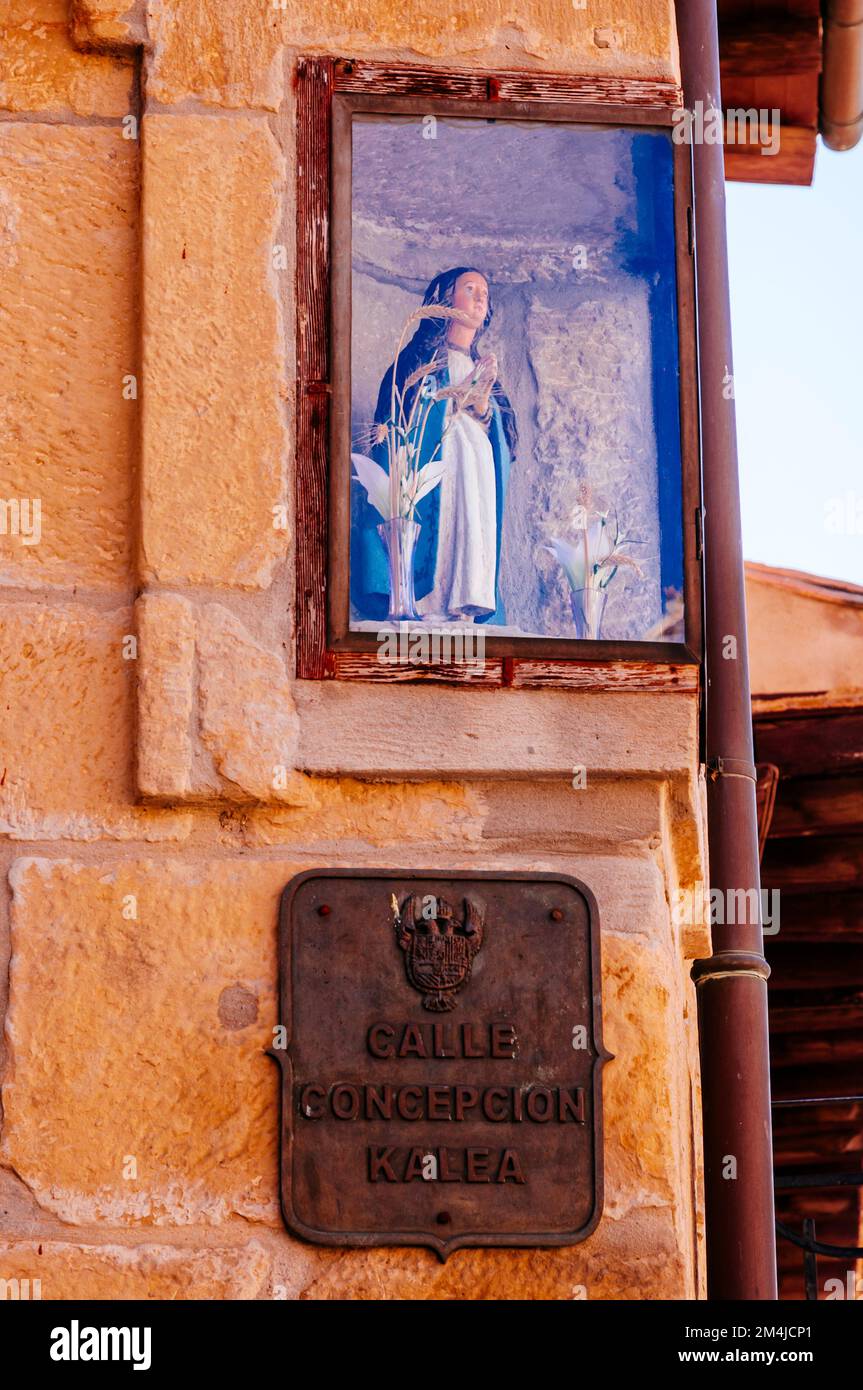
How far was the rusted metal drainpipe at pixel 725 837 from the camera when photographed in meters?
3.13

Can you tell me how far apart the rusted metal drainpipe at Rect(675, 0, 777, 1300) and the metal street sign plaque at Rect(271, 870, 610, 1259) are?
0.54 metres

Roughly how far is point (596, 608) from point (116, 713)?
2.23ft

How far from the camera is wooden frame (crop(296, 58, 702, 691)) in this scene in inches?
111

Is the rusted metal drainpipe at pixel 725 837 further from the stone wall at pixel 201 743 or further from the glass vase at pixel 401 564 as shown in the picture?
the glass vase at pixel 401 564

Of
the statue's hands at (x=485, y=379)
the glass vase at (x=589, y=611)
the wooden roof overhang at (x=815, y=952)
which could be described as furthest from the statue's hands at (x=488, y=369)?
the wooden roof overhang at (x=815, y=952)

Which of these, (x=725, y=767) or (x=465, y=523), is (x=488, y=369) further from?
(x=725, y=767)

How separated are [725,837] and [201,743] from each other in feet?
3.07

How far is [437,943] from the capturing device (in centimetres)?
271

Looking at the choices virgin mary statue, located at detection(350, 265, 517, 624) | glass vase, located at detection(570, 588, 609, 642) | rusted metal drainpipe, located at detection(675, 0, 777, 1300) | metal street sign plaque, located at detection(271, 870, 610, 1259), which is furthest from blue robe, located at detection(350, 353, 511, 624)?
rusted metal drainpipe, located at detection(675, 0, 777, 1300)

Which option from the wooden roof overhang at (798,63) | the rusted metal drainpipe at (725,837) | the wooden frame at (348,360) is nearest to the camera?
the wooden frame at (348,360)

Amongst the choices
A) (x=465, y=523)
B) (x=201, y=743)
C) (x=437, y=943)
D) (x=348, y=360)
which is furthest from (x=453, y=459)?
(x=437, y=943)

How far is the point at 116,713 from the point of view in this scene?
9.11 feet

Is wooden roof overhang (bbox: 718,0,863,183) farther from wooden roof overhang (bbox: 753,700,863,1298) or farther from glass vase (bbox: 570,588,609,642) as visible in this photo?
glass vase (bbox: 570,588,609,642)
